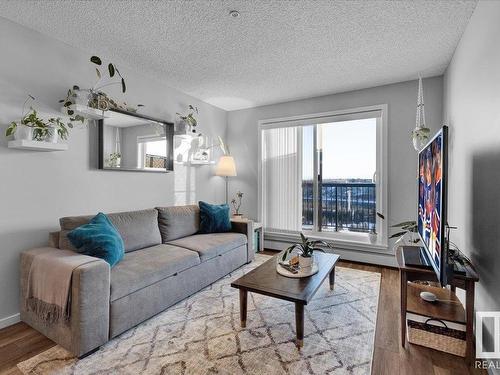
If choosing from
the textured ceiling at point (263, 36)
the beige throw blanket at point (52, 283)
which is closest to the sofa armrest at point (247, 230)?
the textured ceiling at point (263, 36)

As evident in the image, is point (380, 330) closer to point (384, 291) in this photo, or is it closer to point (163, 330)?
point (384, 291)

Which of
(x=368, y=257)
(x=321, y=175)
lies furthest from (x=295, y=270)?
(x=321, y=175)

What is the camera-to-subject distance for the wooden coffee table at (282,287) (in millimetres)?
1802

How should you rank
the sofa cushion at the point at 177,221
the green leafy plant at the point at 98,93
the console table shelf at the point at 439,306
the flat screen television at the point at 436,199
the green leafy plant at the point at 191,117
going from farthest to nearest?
the green leafy plant at the point at 191,117 → the sofa cushion at the point at 177,221 → the green leafy plant at the point at 98,93 → the console table shelf at the point at 439,306 → the flat screen television at the point at 436,199

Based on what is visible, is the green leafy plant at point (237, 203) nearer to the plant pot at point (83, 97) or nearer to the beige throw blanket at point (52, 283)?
the plant pot at point (83, 97)

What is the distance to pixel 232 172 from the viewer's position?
423cm

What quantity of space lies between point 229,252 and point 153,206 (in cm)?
117

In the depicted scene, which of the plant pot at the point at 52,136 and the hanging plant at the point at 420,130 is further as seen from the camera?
the hanging plant at the point at 420,130

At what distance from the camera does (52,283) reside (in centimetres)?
179

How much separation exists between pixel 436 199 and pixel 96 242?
245 cm

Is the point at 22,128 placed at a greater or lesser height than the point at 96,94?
lesser

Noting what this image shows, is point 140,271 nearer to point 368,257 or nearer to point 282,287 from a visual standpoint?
point 282,287

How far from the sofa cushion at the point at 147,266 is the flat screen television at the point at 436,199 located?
200 cm

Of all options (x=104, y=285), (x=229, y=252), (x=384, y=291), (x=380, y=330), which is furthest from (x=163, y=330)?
(x=384, y=291)
